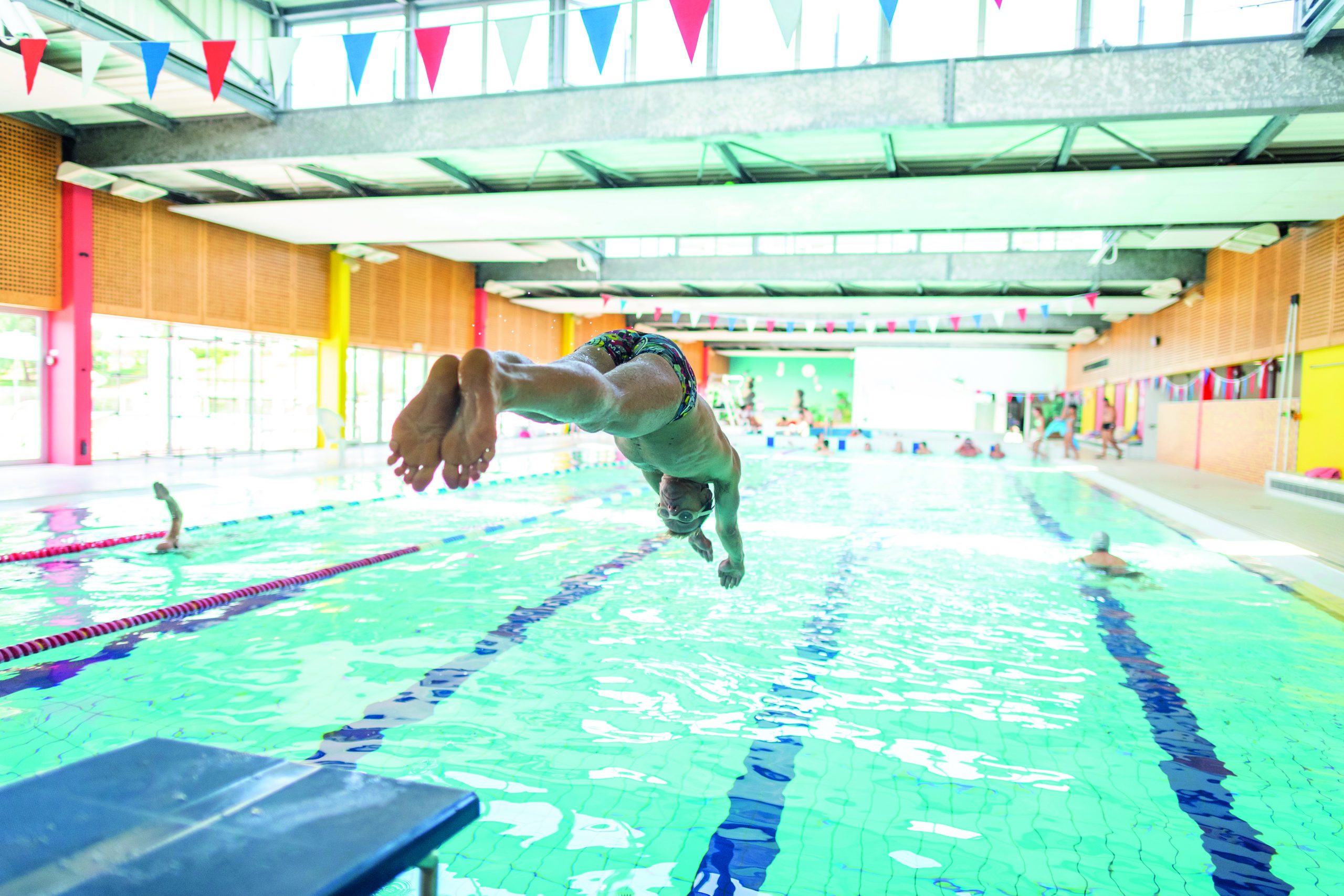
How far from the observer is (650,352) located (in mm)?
2834

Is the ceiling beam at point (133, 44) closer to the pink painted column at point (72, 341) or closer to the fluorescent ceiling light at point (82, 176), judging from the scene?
the fluorescent ceiling light at point (82, 176)

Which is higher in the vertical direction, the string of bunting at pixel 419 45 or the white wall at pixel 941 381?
the string of bunting at pixel 419 45

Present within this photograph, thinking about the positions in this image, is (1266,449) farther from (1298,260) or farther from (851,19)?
(851,19)

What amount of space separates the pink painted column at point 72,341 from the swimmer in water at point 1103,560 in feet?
38.4

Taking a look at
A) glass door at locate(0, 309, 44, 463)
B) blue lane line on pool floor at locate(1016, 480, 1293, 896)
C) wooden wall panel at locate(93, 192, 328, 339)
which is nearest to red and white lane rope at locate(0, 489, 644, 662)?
blue lane line on pool floor at locate(1016, 480, 1293, 896)

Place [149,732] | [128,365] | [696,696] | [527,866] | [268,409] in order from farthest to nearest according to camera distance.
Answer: [268,409], [128,365], [696,696], [149,732], [527,866]

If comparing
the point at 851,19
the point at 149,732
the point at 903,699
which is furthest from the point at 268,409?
the point at 903,699

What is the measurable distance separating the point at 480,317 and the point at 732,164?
11034 millimetres

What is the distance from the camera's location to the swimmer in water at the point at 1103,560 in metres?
6.30

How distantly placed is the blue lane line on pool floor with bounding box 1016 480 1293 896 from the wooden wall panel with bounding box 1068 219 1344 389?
7.96m

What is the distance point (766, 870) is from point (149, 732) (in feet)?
7.79

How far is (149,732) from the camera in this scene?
3.16 metres

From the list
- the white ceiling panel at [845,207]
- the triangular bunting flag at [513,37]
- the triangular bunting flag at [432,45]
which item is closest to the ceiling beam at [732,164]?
the white ceiling panel at [845,207]

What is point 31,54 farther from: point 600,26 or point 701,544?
point 701,544
